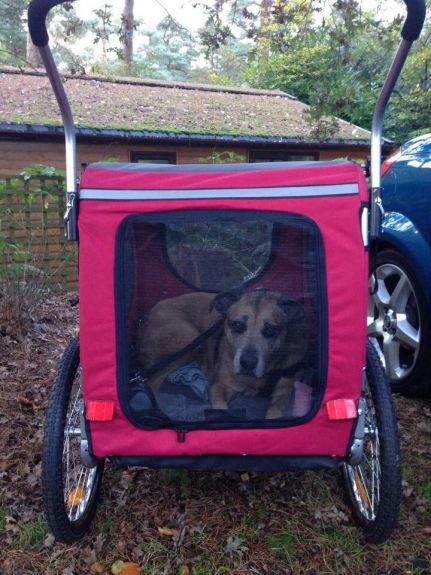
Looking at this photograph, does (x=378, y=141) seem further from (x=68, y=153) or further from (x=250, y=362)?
(x=68, y=153)

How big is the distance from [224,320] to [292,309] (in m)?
0.26

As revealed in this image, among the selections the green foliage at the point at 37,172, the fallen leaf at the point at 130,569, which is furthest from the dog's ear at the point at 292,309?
the green foliage at the point at 37,172

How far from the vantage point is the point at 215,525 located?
95.5 inches

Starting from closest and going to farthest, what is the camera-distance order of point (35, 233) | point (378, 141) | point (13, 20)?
point (378, 141) → point (35, 233) → point (13, 20)

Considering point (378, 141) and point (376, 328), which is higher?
point (378, 141)

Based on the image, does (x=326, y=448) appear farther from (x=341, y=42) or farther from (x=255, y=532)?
(x=341, y=42)

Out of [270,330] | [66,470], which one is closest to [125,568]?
[66,470]

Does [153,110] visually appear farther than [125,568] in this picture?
Yes

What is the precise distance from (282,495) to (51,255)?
382cm

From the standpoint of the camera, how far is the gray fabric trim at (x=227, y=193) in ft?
6.30

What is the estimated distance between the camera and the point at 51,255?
5.61m

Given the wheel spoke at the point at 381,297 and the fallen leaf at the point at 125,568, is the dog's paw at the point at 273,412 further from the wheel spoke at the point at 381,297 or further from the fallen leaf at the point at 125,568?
the wheel spoke at the point at 381,297

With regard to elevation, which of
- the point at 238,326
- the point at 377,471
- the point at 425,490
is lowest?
the point at 425,490

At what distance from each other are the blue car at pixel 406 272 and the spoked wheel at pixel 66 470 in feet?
5.32
